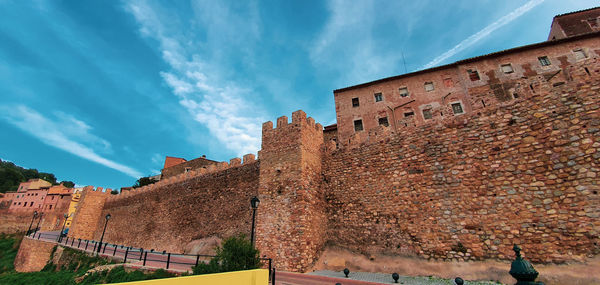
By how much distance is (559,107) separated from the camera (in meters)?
8.09

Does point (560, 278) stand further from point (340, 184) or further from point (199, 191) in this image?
point (199, 191)

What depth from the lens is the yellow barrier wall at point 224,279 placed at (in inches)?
124

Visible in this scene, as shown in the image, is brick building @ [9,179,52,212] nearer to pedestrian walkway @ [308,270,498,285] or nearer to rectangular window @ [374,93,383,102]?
rectangular window @ [374,93,383,102]

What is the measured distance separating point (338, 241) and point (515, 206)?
639 centimetres

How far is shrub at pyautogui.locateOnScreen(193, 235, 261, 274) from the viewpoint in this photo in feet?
23.4

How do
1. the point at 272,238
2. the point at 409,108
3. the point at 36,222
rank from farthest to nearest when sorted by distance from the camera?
the point at 36,222, the point at 409,108, the point at 272,238

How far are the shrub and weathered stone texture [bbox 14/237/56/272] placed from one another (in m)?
26.7

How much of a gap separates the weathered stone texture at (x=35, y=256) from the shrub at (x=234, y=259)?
2670 centimetres

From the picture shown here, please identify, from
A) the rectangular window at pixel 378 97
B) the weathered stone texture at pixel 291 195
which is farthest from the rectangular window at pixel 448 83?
the weathered stone texture at pixel 291 195

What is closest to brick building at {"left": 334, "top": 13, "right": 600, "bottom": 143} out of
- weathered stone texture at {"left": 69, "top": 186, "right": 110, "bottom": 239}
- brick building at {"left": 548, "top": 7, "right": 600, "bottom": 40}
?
brick building at {"left": 548, "top": 7, "right": 600, "bottom": 40}

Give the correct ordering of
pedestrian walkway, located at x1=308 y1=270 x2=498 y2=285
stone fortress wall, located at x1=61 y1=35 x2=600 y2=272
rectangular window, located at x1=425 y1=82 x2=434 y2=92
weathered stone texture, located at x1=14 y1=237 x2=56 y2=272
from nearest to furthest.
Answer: stone fortress wall, located at x1=61 y1=35 x2=600 y2=272 < pedestrian walkway, located at x1=308 y1=270 x2=498 y2=285 < weathered stone texture, located at x1=14 y1=237 x2=56 y2=272 < rectangular window, located at x1=425 y1=82 x2=434 y2=92

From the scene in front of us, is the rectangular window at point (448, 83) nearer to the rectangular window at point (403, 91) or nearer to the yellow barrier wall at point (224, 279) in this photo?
the rectangular window at point (403, 91)

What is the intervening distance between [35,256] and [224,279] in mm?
32039

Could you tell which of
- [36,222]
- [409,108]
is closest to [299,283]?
[409,108]
